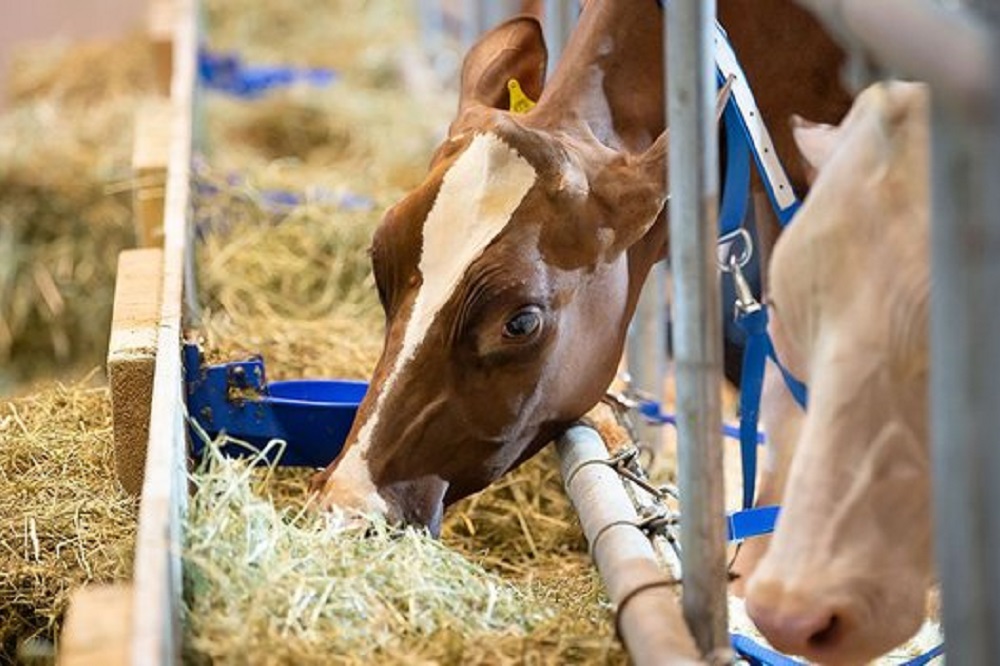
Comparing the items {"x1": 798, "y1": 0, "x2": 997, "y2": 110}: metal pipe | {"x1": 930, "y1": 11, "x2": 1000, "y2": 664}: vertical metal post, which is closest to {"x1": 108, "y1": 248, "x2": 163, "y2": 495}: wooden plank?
{"x1": 798, "y1": 0, "x2": 997, "y2": 110}: metal pipe

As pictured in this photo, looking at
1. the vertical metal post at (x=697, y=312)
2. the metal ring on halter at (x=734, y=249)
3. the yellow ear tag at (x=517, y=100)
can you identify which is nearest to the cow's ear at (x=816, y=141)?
the vertical metal post at (x=697, y=312)

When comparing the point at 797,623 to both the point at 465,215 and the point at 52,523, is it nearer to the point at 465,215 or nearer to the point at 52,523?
the point at 465,215

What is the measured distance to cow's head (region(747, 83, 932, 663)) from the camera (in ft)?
6.58

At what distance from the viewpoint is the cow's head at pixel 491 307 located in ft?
9.27

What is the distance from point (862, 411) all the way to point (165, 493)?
30.4 inches

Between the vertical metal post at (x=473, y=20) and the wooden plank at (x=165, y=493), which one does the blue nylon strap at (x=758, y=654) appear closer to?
the wooden plank at (x=165, y=493)

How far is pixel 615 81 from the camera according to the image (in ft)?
10.3

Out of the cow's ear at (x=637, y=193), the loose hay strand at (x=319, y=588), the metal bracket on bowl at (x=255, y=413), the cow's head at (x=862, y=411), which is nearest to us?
the cow's head at (x=862, y=411)

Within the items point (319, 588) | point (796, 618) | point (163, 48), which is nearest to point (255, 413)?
point (319, 588)

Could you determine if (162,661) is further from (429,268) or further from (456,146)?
(456,146)

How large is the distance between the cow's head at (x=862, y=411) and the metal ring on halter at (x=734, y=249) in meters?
0.70

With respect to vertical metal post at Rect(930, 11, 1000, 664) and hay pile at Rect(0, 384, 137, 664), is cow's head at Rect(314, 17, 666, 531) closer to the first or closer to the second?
hay pile at Rect(0, 384, 137, 664)

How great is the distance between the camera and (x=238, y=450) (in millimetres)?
3139

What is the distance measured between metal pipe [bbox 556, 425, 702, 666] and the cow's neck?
0.47 meters
